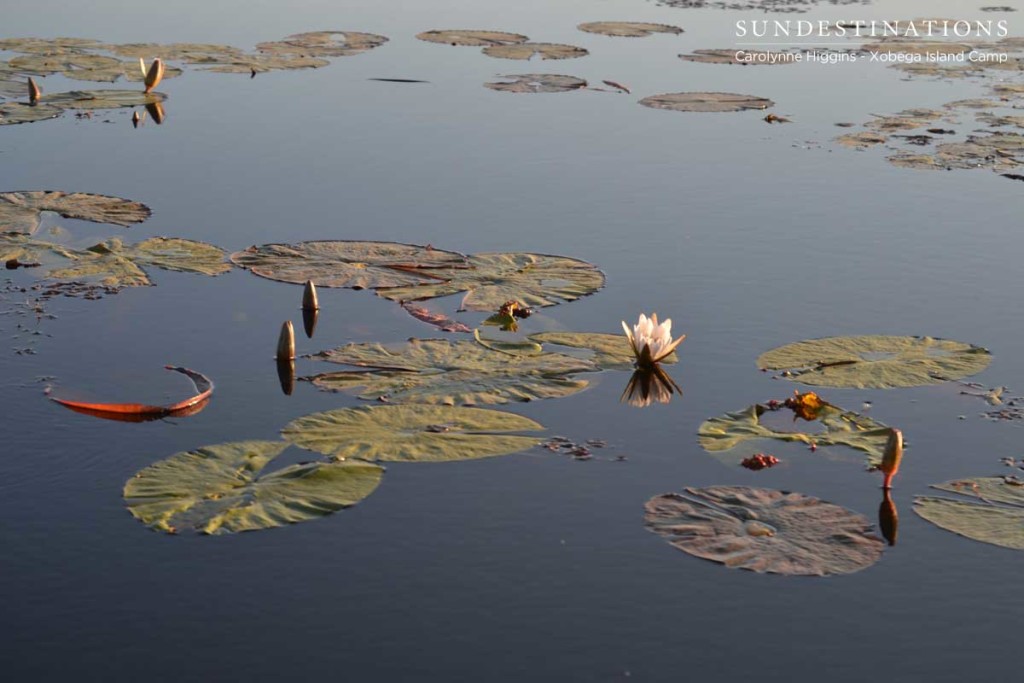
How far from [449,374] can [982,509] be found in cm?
241

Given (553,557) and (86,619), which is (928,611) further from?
(86,619)

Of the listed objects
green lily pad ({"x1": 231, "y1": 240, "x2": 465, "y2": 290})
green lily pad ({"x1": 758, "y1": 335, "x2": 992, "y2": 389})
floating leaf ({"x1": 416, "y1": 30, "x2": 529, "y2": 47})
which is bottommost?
green lily pad ({"x1": 758, "y1": 335, "x2": 992, "y2": 389})

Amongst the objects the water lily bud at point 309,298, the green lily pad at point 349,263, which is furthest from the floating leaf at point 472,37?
the water lily bud at point 309,298

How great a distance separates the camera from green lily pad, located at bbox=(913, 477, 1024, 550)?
507 cm

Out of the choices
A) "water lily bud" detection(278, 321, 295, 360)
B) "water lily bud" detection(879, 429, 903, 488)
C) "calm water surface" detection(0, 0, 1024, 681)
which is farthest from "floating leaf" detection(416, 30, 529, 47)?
"water lily bud" detection(879, 429, 903, 488)

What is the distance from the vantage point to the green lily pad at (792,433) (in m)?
5.72

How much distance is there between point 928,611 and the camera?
182 inches

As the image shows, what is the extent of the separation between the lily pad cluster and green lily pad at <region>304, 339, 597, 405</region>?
0.16 metres

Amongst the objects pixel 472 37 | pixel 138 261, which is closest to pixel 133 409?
pixel 138 261

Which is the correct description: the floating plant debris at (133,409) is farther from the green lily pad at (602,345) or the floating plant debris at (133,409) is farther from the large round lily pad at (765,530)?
the large round lily pad at (765,530)

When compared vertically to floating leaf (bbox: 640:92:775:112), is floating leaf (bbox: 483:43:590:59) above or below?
above

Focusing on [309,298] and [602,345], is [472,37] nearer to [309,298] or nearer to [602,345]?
[309,298]

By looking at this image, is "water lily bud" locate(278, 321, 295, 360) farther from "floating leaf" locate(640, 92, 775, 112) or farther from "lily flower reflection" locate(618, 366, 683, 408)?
"floating leaf" locate(640, 92, 775, 112)

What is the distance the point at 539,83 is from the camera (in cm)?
1354
